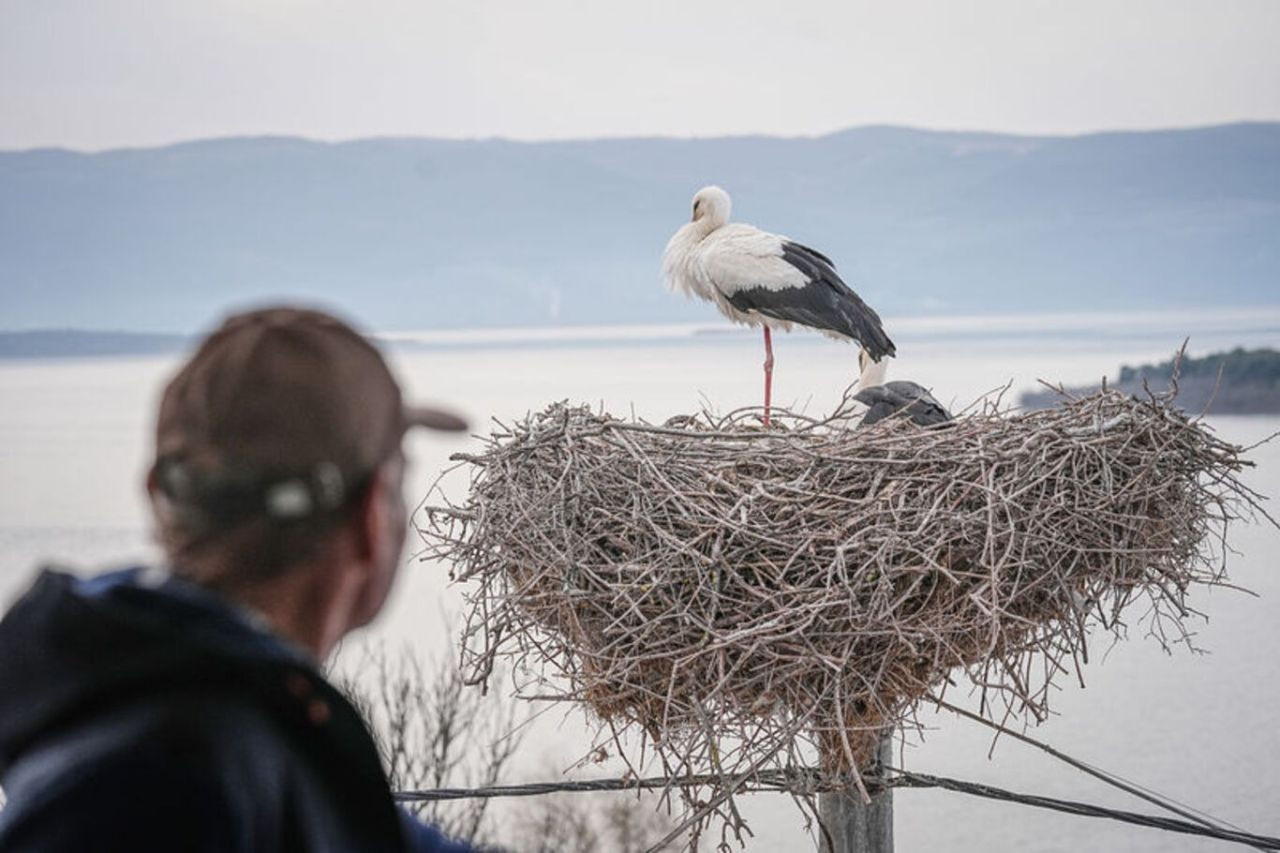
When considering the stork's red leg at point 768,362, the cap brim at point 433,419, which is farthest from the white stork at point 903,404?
the cap brim at point 433,419

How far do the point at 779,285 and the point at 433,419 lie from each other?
365cm

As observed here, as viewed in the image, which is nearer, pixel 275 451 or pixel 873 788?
pixel 275 451

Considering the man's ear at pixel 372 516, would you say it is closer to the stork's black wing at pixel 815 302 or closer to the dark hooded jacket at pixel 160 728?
the dark hooded jacket at pixel 160 728

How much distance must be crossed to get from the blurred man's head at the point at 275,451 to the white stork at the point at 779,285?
3.59 m

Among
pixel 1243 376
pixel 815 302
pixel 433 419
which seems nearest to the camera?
pixel 433 419

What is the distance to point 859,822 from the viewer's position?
2.94 metres

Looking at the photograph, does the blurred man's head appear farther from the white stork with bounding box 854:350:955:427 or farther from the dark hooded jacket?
the white stork with bounding box 854:350:955:427

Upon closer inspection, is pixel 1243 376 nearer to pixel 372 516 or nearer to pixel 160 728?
pixel 372 516

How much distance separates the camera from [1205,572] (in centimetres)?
280

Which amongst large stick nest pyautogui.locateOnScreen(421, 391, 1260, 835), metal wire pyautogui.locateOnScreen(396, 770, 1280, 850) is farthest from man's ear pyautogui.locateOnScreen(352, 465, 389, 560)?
metal wire pyautogui.locateOnScreen(396, 770, 1280, 850)

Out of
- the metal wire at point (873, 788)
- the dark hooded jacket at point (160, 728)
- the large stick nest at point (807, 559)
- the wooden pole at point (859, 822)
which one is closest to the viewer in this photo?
the dark hooded jacket at point (160, 728)

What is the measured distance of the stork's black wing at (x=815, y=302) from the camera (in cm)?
437

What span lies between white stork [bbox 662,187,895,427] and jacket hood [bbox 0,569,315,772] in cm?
364

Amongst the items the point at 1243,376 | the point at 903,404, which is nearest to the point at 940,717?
the point at 1243,376
